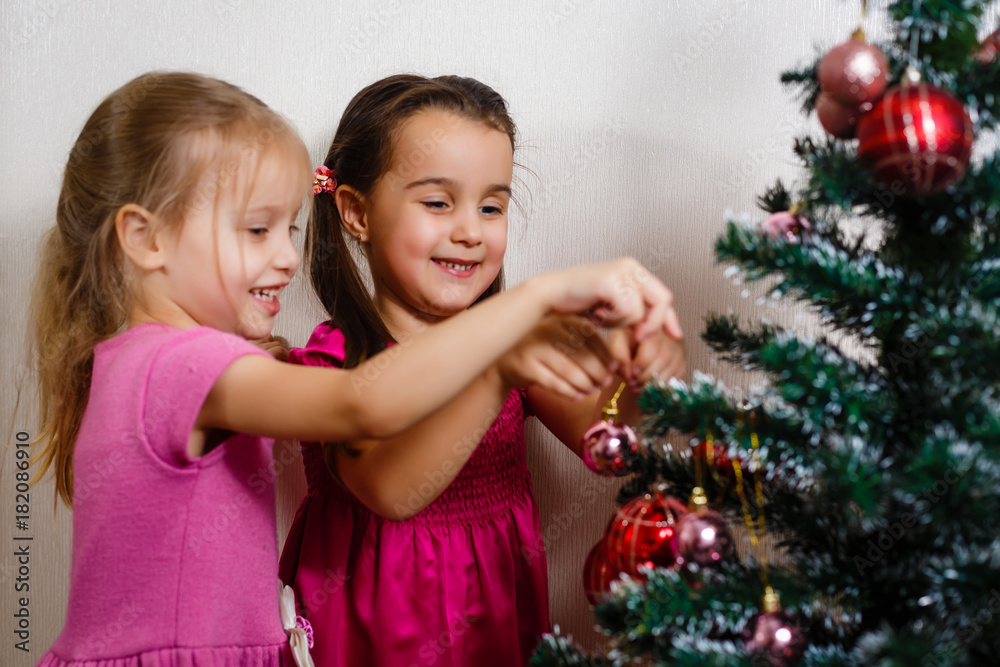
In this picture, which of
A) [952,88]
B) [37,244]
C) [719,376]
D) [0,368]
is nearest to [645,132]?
[719,376]

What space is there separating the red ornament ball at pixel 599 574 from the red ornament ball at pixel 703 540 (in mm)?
85

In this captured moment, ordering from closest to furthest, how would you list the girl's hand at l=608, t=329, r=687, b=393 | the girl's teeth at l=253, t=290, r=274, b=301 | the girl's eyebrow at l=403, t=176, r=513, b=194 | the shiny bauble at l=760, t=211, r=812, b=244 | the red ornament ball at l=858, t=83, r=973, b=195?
the red ornament ball at l=858, t=83, r=973, b=195 < the shiny bauble at l=760, t=211, r=812, b=244 < the girl's hand at l=608, t=329, r=687, b=393 < the girl's teeth at l=253, t=290, r=274, b=301 < the girl's eyebrow at l=403, t=176, r=513, b=194

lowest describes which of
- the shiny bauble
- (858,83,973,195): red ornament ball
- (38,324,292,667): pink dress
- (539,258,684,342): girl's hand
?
(38,324,292,667): pink dress

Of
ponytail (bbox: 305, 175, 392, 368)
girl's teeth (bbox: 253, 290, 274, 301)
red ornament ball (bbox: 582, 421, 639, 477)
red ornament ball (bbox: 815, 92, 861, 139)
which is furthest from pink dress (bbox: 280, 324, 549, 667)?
red ornament ball (bbox: 815, 92, 861, 139)

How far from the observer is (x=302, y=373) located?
0.73 meters

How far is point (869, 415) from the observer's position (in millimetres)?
587

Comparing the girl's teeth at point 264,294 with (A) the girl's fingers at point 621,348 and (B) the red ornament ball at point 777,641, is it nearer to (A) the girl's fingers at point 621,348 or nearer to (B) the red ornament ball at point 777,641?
(A) the girl's fingers at point 621,348

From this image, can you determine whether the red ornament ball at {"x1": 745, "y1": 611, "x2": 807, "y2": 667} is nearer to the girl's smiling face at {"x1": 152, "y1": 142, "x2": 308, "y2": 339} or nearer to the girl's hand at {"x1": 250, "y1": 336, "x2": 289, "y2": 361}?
the girl's smiling face at {"x1": 152, "y1": 142, "x2": 308, "y2": 339}

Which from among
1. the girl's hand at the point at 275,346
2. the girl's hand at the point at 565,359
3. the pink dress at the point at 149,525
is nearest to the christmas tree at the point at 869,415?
the girl's hand at the point at 565,359

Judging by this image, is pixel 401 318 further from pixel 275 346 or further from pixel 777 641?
pixel 777 641

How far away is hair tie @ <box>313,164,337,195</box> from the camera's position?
111 cm

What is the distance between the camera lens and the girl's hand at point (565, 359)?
29.6 inches

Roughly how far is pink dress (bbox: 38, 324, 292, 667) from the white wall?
43 cm

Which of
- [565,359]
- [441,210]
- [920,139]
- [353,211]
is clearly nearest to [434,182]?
[441,210]
